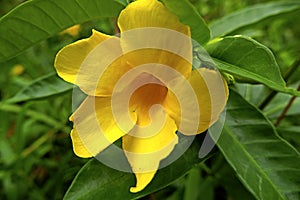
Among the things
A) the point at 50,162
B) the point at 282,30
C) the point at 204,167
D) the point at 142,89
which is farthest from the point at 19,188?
the point at 282,30

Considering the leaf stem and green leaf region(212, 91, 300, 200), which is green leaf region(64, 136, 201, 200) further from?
the leaf stem

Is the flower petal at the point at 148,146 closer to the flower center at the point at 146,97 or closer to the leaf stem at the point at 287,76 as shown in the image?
the flower center at the point at 146,97

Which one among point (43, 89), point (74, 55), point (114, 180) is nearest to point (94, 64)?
point (74, 55)

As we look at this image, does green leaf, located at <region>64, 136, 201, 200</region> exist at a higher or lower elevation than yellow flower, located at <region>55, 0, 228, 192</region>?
lower

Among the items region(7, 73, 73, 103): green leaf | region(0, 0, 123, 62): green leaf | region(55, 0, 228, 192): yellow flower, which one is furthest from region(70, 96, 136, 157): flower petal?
region(7, 73, 73, 103): green leaf

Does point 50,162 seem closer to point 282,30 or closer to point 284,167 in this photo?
point 284,167

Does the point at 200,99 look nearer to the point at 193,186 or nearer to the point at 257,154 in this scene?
the point at 257,154

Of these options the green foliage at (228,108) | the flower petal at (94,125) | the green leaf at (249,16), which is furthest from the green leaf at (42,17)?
the green leaf at (249,16)
